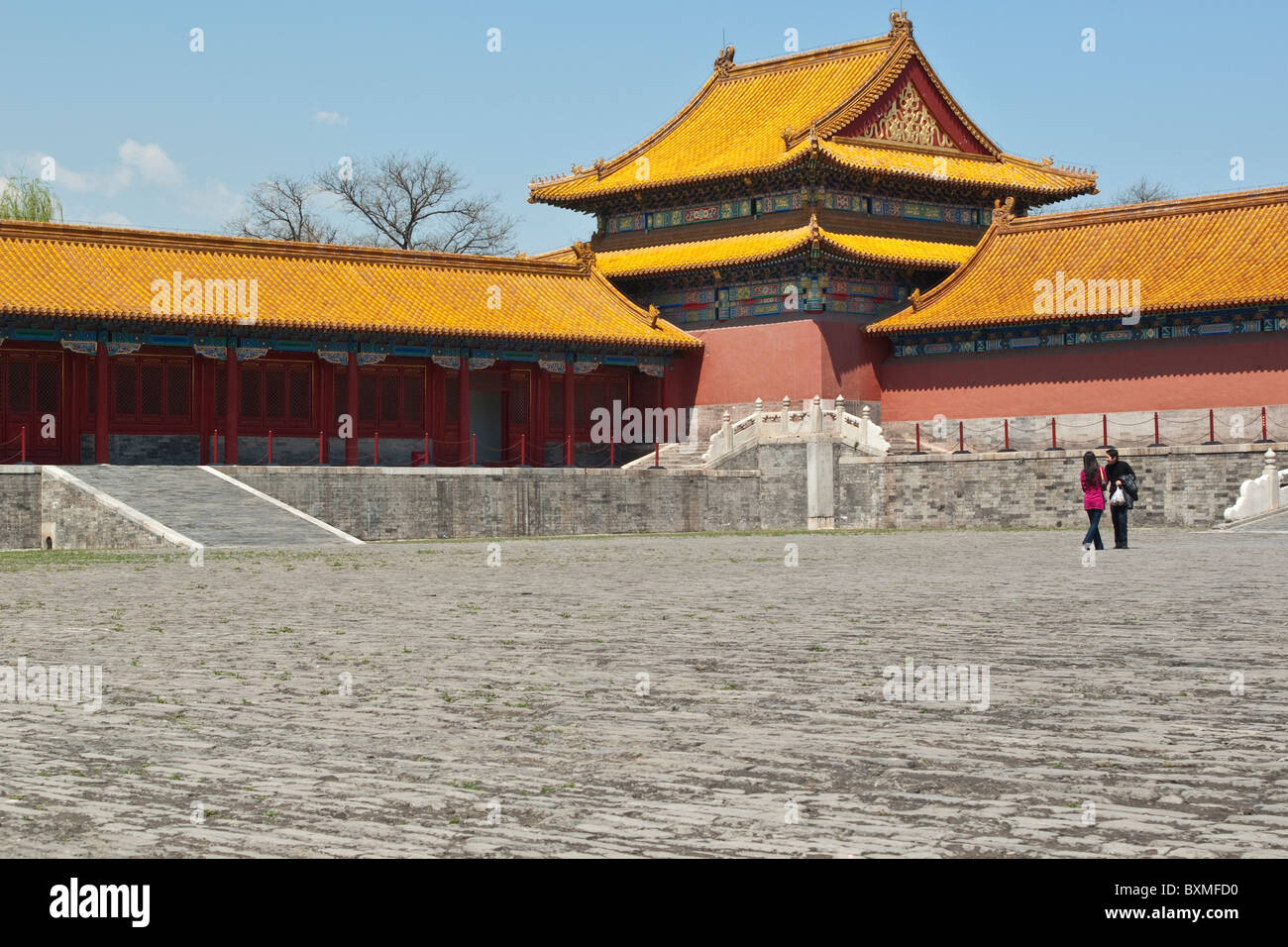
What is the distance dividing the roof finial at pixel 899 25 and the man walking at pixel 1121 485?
78.1 ft

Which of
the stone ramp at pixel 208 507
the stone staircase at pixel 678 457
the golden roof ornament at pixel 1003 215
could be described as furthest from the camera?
the golden roof ornament at pixel 1003 215

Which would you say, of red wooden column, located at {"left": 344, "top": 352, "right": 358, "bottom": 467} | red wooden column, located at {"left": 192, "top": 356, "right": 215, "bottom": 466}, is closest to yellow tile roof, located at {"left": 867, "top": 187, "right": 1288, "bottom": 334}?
red wooden column, located at {"left": 344, "top": 352, "right": 358, "bottom": 467}

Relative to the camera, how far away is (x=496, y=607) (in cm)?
1512

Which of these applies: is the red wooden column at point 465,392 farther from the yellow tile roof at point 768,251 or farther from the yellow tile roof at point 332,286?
the yellow tile roof at point 768,251

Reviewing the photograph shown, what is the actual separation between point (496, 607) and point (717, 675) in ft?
17.6

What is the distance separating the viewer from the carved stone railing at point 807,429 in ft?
128

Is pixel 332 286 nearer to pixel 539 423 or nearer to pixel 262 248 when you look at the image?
pixel 262 248

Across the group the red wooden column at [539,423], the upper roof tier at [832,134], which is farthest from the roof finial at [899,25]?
the red wooden column at [539,423]

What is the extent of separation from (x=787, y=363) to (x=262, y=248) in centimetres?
1302

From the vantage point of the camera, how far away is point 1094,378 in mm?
38906

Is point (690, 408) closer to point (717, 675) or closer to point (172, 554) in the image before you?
point (172, 554)

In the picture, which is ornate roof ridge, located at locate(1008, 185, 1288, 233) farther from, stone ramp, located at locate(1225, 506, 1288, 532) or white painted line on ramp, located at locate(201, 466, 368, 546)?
white painted line on ramp, located at locate(201, 466, 368, 546)

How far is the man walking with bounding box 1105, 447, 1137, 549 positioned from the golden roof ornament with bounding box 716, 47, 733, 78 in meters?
28.0

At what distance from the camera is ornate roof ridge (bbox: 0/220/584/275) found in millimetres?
36312
